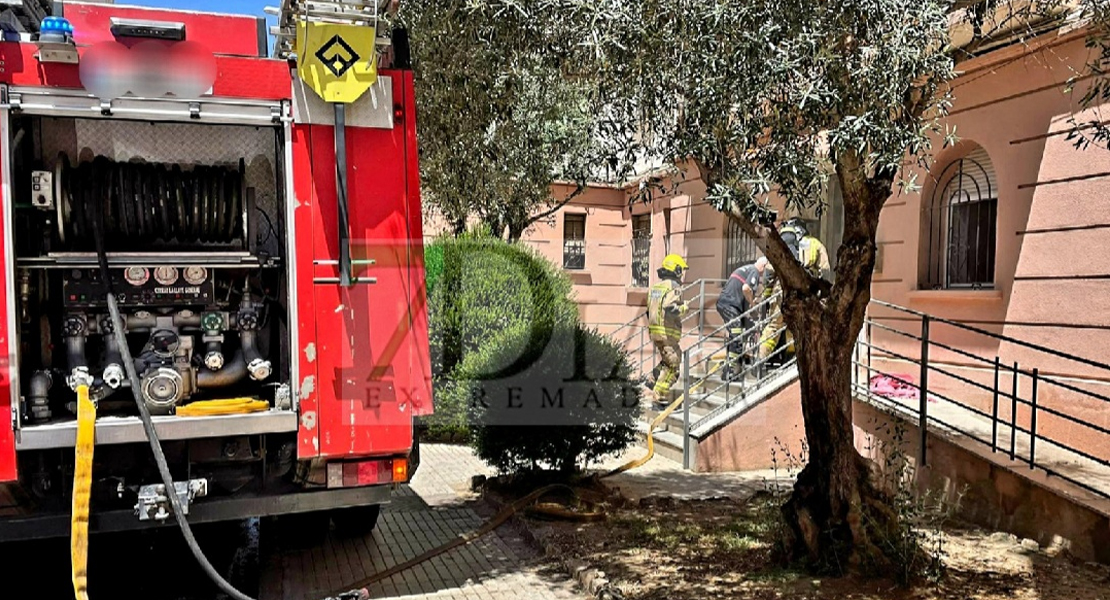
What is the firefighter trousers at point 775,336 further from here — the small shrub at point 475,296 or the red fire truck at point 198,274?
the red fire truck at point 198,274

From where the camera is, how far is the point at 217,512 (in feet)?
15.0

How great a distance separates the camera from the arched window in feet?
28.6

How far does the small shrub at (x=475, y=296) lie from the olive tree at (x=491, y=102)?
2.78 ft

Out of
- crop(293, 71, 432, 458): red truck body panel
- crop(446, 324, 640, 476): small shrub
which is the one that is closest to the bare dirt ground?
crop(446, 324, 640, 476): small shrub

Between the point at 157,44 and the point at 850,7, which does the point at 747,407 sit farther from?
the point at 157,44

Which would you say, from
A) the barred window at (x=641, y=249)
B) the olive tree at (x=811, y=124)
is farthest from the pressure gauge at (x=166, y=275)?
the barred window at (x=641, y=249)

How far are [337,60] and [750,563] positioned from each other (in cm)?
401

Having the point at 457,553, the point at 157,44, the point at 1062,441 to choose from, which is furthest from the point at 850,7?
the point at 1062,441

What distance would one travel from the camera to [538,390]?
277 inches

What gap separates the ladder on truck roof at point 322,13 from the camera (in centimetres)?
427

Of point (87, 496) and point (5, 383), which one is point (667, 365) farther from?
point (5, 383)

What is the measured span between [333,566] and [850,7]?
4709 mm

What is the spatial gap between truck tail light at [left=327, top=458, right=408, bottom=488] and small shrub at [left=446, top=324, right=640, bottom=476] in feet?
7.33

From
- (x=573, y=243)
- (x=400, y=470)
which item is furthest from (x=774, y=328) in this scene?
(x=573, y=243)
